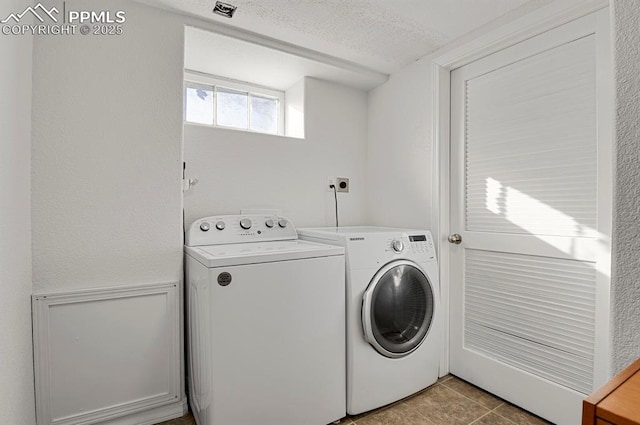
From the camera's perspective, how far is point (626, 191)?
790 mm

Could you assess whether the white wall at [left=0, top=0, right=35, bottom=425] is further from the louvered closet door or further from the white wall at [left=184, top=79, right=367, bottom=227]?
the louvered closet door

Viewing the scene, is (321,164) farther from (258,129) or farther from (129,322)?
(129,322)

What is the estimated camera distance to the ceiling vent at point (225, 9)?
161cm

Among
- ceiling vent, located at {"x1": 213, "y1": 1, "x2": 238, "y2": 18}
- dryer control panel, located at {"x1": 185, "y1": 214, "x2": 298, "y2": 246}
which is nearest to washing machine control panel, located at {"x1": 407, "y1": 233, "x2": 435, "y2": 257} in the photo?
dryer control panel, located at {"x1": 185, "y1": 214, "x2": 298, "y2": 246}

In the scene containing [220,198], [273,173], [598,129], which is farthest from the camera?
[273,173]

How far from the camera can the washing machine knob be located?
5.77 feet

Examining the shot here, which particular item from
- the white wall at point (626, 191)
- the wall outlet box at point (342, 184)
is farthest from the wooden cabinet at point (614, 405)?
the wall outlet box at point (342, 184)

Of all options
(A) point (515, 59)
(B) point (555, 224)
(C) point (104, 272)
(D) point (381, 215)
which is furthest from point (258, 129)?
(B) point (555, 224)

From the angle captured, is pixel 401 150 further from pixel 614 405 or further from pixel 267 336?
pixel 614 405

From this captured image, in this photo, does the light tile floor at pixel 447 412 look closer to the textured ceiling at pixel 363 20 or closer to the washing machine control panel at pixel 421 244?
the washing machine control panel at pixel 421 244

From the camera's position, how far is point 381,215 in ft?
8.27

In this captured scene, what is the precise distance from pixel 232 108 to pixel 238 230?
1004 mm

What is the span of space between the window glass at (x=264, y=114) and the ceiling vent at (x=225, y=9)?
0.80 metres

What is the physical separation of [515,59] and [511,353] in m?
1.62
